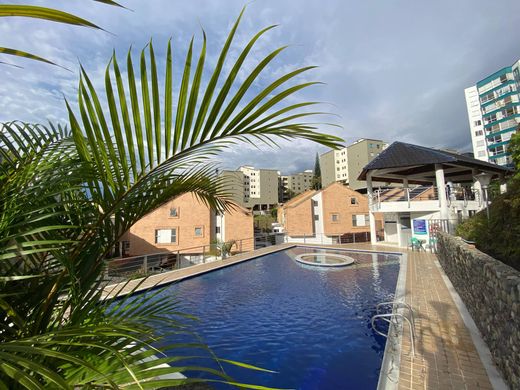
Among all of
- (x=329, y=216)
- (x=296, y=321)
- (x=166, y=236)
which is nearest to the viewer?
(x=296, y=321)

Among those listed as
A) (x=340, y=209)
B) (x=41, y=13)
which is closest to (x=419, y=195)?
(x=340, y=209)

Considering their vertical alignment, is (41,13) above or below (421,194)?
below

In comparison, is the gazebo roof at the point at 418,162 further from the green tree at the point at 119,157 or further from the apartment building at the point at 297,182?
the apartment building at the point at 297,182

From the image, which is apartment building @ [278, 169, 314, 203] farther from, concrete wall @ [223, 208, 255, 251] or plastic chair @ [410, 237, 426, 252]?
plastic chair @ [410, 237, 426, 252]

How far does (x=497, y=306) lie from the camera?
473cm

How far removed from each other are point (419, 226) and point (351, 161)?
6547 centimetres

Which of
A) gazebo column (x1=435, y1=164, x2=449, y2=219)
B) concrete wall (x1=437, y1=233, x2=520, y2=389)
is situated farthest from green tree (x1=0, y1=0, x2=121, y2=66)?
gazebo column (x1=435, y1=164, x2=449, y2=219)

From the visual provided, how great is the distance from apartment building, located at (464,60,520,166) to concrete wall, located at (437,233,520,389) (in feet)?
185

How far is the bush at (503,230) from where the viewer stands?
8448mm

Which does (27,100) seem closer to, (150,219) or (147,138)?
(147,138)

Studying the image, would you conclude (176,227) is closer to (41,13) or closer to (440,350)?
(440,350)

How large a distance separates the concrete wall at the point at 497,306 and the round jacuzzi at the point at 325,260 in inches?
321

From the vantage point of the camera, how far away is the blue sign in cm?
1881

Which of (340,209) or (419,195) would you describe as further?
(340,209)
